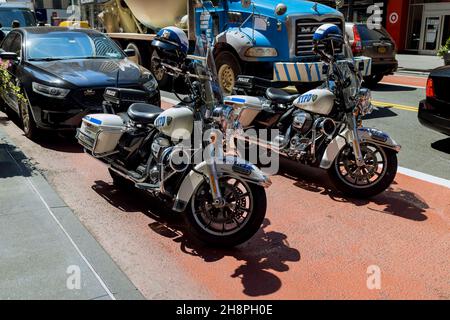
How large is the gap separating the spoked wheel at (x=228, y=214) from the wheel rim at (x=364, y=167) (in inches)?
64.4

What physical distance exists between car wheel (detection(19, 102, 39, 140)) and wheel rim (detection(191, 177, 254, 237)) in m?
4.27

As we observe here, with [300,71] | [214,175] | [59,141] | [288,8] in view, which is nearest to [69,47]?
[59,141]

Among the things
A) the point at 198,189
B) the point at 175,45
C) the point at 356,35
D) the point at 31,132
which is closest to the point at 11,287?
the point at 198,189

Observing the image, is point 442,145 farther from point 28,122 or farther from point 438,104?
point 28,122

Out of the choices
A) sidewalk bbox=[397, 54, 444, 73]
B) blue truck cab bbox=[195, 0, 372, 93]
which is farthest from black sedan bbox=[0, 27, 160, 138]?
sidewalk bbox=[397, 54, 444, 73]

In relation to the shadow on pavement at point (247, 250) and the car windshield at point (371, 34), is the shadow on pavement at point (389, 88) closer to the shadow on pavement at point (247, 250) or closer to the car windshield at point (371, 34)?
the car windshield at point (371, 34)

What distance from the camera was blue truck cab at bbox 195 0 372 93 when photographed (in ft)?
30.0

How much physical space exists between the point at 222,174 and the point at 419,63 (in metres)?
19.4

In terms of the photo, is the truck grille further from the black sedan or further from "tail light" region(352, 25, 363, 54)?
the black sedan

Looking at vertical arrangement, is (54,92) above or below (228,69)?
below

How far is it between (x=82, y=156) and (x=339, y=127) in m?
3.67

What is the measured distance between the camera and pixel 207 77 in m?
4.28

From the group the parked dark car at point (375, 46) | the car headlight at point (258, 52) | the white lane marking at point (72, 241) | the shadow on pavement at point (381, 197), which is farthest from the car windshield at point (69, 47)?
the parked dark car at point (375, 46)

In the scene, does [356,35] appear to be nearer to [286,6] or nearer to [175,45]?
[286,6]
